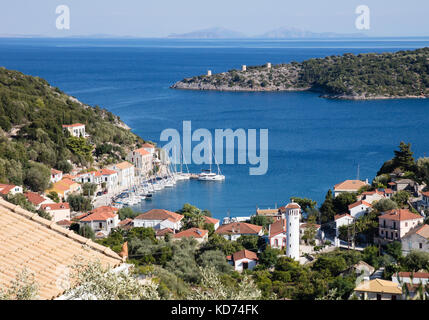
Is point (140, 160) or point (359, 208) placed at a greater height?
point (359, 208)

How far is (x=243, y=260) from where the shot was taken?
14055 mm

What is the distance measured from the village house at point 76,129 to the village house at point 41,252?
84.9ft

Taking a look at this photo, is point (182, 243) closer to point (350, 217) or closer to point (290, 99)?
point (350, 217)

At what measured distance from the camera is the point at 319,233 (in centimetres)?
1698

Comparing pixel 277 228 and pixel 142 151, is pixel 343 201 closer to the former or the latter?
pixel 277 228

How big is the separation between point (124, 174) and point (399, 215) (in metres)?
A: 14.0

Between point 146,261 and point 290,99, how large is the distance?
51473 millimetres

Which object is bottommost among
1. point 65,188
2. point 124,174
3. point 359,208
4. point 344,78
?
point 124,174

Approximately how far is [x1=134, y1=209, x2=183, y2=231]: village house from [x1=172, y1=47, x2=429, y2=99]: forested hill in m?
46.6

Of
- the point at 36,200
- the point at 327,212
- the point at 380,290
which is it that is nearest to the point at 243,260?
the point at 380,290

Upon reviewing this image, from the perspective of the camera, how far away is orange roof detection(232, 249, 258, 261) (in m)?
14.2

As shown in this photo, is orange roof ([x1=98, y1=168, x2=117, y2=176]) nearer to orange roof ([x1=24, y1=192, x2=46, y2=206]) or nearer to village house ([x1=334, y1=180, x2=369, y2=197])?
orange roof ([x1=24, y1=192, x2=46, y2=206])

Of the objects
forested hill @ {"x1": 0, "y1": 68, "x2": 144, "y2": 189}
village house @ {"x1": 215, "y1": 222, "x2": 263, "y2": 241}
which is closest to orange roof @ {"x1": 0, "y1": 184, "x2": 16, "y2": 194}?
forested hill @ {"x1": 0, "y1": 68, "x2": 144, "y2": 189}
